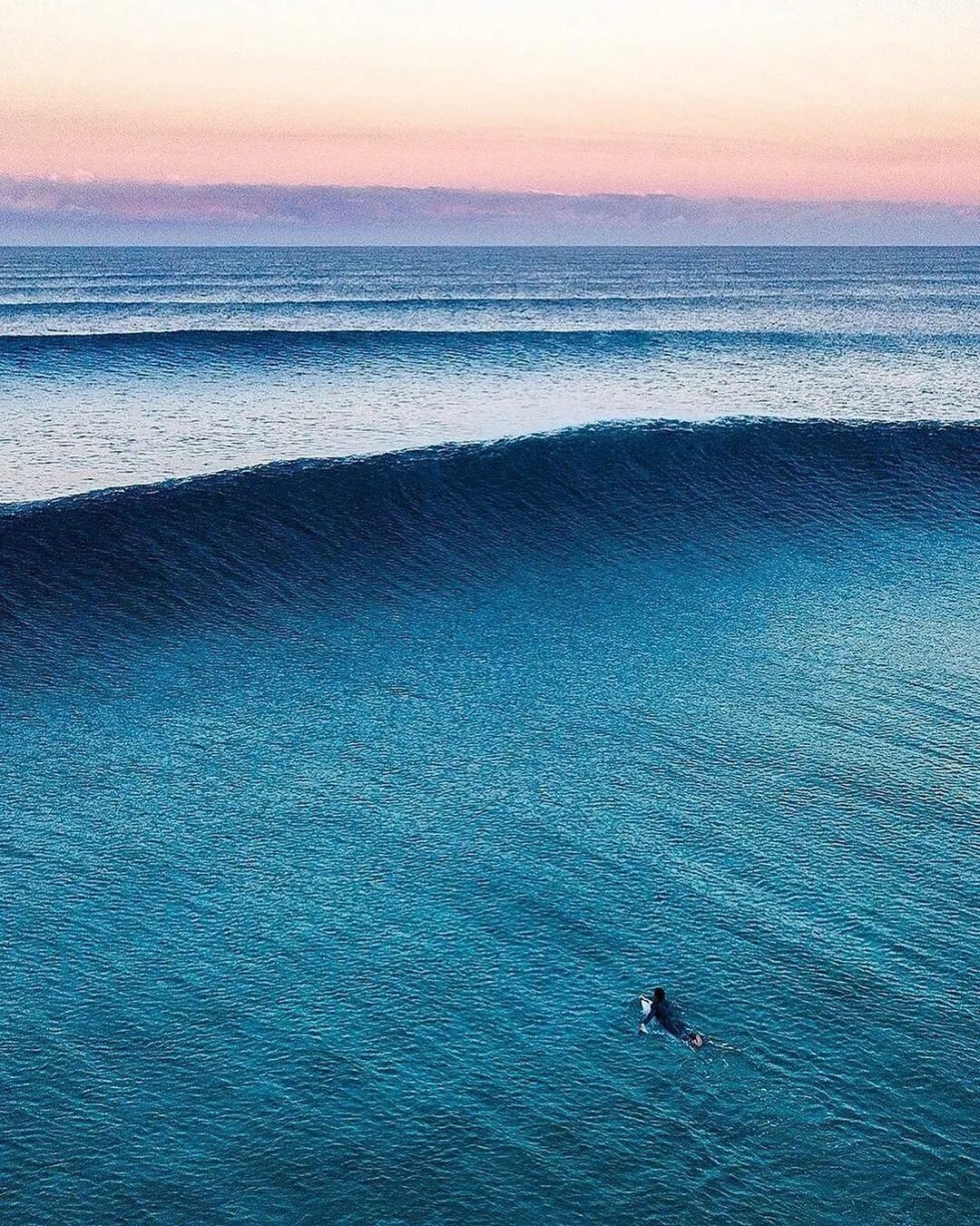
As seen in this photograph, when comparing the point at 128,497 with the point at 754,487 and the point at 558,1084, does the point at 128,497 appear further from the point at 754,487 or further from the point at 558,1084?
the point at 558,1084

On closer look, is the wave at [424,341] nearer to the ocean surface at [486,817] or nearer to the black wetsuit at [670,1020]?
the ocean surface at [486,817]

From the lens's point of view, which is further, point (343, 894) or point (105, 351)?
point (105, 351)

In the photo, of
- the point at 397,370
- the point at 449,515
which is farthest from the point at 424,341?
the point at 449,515

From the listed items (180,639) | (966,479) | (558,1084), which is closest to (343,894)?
(558,1084)

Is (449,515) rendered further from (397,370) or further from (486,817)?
(397,370)

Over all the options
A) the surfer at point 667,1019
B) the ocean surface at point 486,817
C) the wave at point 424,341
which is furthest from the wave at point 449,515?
the wave at point 424,341

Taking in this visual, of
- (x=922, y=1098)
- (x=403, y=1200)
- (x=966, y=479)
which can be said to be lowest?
(x=403, y=1200)
